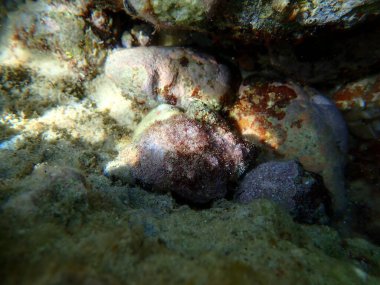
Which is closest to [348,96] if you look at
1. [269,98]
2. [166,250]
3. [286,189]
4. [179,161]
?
[269,98]

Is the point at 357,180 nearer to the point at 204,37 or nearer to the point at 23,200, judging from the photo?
the point at 204,37

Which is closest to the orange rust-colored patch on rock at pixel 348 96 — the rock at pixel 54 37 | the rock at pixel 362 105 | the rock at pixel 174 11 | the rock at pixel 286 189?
the rock at pixel 362 105

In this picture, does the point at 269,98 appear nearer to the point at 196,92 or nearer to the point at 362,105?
the point at 196,92

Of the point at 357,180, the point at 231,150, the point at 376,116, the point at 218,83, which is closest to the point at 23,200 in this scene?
the point at 231,150

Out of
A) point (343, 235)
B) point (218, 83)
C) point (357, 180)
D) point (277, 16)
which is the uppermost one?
point (277, 16)

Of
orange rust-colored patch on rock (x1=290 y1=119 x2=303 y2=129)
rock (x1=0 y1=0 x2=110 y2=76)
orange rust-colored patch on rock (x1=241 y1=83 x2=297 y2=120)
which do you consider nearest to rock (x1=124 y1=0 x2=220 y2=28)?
rock (x1=0 y1=0 x2=110 y2=76)

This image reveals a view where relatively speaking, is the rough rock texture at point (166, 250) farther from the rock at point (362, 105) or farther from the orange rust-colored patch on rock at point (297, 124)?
the rock at point (362, 105)
